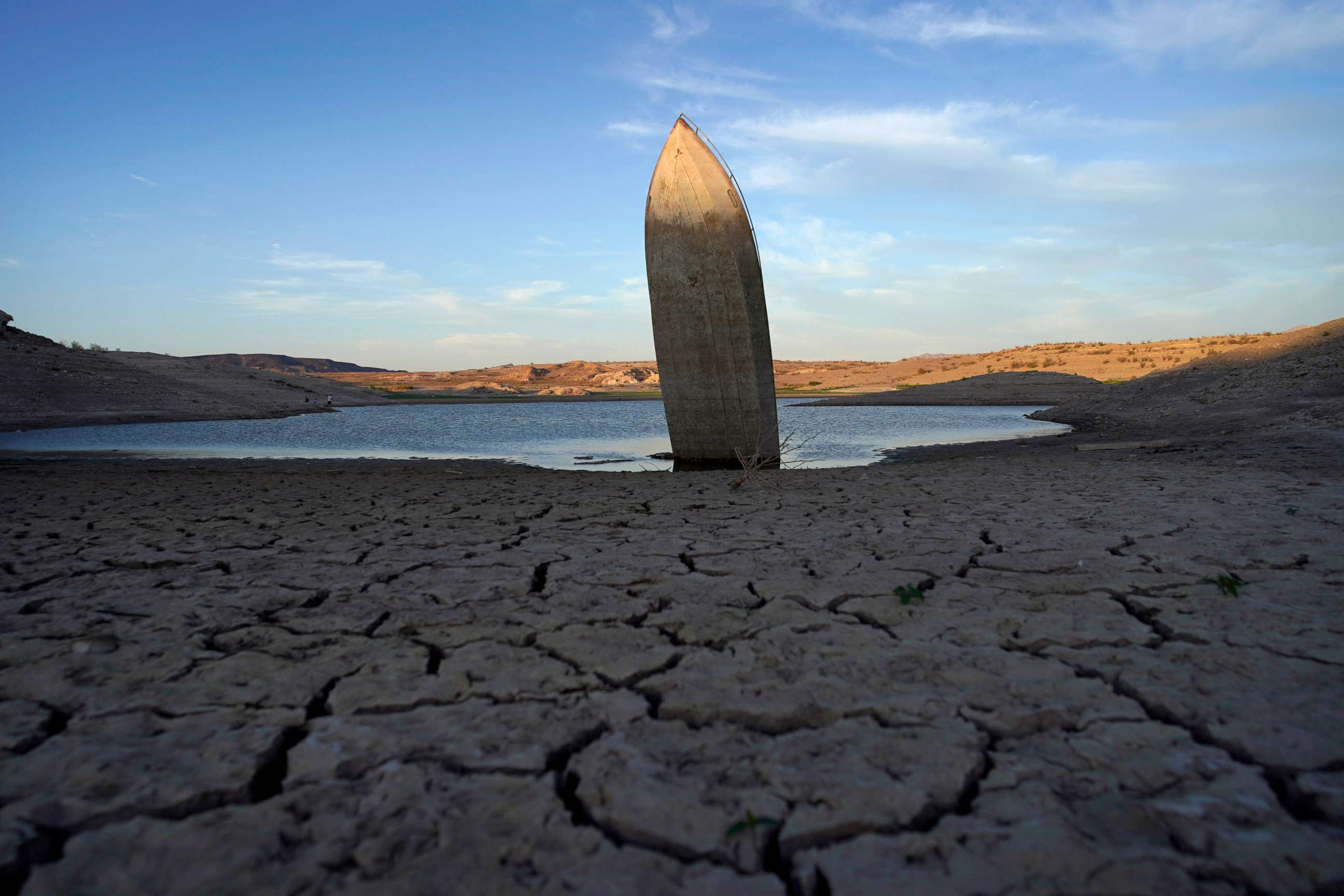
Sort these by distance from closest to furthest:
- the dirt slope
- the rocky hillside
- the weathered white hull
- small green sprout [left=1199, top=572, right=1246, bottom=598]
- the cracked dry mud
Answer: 1. the cracked dry mud
2. small green sprout [left=1199, top=572, right=1246, bottom=598]
3. the weathered white hull
4. the rocky hillside
5. the dirt slope

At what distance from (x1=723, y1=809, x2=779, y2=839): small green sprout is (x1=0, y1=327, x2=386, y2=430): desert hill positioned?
20.6m

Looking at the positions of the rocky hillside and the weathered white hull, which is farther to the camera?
the rocky hillside

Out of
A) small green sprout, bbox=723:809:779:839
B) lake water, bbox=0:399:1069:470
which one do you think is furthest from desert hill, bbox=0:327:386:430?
small green sprout, bbox=723:809:779:839

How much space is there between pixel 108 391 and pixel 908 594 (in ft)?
84.1

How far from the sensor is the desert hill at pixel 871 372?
2950 centimetres

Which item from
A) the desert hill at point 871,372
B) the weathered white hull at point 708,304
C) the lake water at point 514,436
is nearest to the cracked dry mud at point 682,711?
the weathered white hull at point 708,304

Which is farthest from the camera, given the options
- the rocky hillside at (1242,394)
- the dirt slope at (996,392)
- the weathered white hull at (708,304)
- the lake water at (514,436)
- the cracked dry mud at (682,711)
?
the dirt slope at (996,392)

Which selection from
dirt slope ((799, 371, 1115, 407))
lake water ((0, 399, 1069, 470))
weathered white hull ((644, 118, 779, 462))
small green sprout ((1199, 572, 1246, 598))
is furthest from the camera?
dirt slope ((799, 371, 1115, 407))

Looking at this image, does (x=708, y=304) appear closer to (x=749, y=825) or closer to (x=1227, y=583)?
(x=1227, y=583)

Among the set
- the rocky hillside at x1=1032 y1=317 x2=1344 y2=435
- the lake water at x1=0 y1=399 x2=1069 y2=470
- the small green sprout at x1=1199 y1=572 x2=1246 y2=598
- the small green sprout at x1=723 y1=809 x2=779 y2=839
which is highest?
the rocky hillside at x1=1032 y1=317 x2=1344 y2=435

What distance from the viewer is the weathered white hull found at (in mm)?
8617

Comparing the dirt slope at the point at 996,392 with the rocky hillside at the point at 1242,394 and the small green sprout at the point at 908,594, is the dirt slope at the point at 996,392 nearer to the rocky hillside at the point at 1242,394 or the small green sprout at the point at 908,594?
the rocky hillside at the point at 1242,394

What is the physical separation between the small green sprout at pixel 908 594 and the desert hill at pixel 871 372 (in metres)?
17.3

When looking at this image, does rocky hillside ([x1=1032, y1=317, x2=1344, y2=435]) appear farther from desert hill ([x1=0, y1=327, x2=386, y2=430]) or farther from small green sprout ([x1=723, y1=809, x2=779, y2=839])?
desert hill ([x1=0, y1=327, x2=386, y2=430])
